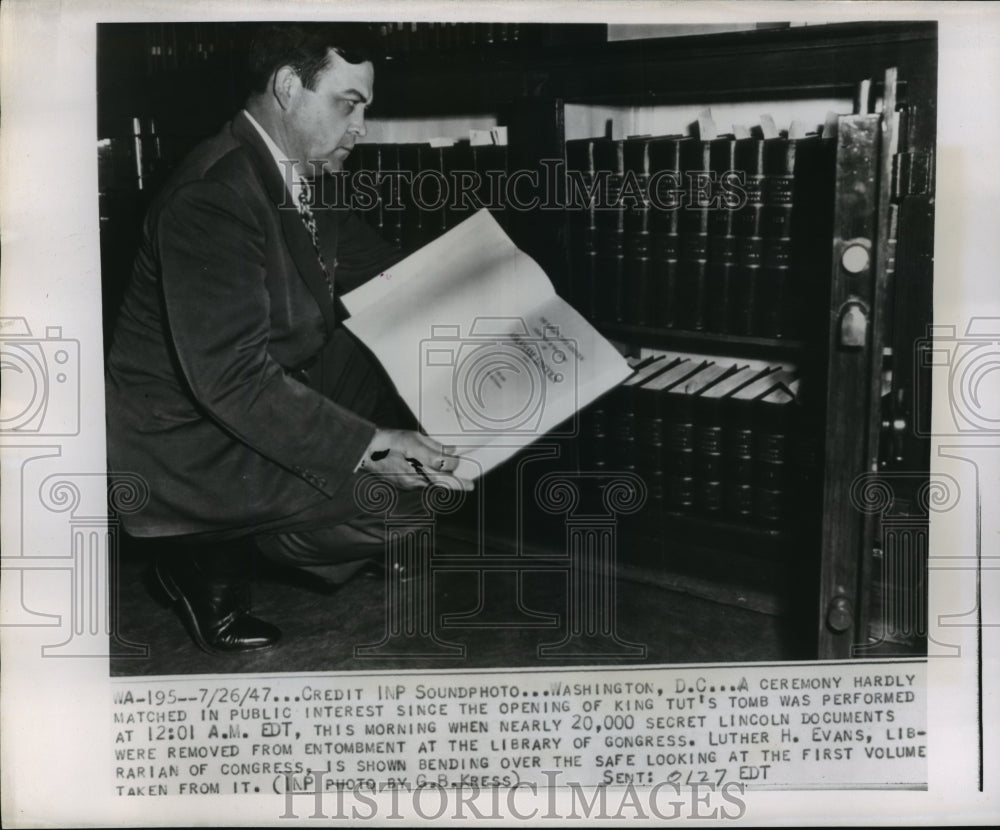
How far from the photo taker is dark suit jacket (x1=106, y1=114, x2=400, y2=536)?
180cm

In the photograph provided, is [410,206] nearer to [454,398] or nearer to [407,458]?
[454,398]

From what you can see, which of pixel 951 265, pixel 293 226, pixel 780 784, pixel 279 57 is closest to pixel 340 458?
pixel 293 226

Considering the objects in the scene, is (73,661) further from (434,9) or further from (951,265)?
(951,265)

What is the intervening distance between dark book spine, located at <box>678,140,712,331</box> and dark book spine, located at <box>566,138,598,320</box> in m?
0.19

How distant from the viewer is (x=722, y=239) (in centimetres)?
200

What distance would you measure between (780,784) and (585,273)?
43.5 inches

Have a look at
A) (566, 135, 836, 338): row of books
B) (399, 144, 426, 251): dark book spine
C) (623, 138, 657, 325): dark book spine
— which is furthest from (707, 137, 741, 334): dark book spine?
(399, 144, 426, 251): dark book spine

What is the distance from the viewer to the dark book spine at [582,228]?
6.57 ft

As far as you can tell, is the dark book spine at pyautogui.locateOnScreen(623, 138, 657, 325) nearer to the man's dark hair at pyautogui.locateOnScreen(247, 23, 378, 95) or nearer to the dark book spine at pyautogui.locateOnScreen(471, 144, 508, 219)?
the dark book spine at pyautogui.locateOnScreen(471, 144, 508, 219)

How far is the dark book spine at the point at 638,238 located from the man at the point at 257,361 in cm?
50

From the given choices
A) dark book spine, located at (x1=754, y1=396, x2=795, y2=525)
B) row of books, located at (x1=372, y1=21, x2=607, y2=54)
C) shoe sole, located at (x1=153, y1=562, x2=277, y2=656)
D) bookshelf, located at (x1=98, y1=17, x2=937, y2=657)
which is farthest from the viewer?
dark book spine, located at (x1=754, y1=396, x2=795, y2=525)

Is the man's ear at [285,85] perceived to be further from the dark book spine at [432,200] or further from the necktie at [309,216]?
the dark book spine at [432,200]

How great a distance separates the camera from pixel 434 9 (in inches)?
69.6

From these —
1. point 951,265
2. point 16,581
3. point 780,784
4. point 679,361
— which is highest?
point 951,265
